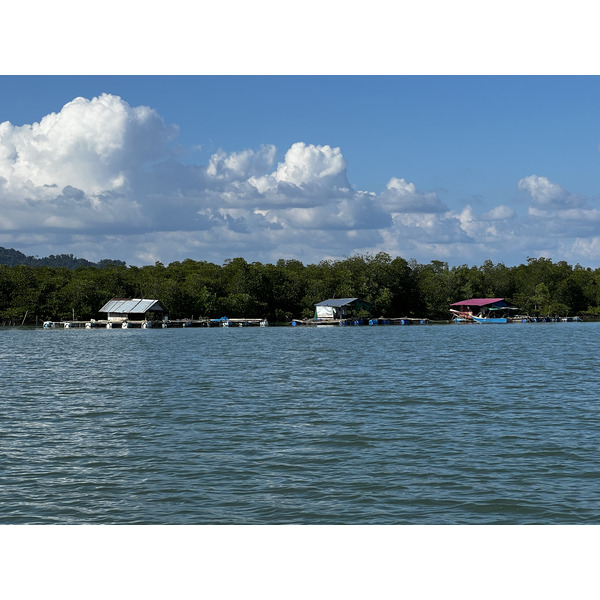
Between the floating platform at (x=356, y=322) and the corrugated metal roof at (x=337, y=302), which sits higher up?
the corrugated metal roof at (x=337, y=302)

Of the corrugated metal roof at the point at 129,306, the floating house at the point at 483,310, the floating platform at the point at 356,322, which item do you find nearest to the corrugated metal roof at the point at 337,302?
the floating platform at the point at 356,322

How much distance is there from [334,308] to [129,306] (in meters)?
36.1

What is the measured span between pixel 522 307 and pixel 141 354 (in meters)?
118


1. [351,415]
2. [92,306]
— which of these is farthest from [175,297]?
[351,415]

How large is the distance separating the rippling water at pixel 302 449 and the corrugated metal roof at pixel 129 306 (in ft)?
273

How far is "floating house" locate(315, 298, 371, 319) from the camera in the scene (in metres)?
128

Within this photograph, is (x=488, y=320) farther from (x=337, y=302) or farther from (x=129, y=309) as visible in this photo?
(x=129, y=309)

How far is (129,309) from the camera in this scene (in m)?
115

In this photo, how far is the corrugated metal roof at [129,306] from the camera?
115m

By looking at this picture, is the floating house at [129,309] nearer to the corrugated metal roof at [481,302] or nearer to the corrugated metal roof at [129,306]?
the corrugated metal roof at [129,306]

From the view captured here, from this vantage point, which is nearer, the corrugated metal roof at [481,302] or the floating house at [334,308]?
the floating house at [334,308]

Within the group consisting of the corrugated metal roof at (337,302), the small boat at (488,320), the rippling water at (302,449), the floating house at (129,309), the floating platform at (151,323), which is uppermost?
the corrugated metal roof at (337,302)

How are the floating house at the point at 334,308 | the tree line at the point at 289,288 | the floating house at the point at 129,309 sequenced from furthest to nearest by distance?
the floating house at the point at 334,308, the tree line at the point at 289,288, the floating house at the point at 129,309

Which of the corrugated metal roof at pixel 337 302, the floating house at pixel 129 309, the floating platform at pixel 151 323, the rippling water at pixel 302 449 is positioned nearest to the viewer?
the rippling water at pixel 302 449
